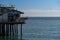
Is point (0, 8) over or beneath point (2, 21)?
over

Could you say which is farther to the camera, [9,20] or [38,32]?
[38,32]

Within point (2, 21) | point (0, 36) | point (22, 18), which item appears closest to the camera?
point (22, 18)

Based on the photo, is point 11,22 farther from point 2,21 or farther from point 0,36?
point 0,36

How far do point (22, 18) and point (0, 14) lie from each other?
6.86 ft

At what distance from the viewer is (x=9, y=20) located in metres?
15.8

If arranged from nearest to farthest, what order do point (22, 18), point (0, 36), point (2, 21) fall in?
point (22, 18)
point (2, 21)
point (0, 36)

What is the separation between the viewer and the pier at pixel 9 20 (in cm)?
1542

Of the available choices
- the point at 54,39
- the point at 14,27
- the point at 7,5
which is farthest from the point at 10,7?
the point at 54,39

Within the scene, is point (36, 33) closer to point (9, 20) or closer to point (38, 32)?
point (38, 32)

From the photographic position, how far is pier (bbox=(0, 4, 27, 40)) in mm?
15422

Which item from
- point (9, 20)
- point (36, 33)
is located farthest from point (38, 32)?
point (9, 20)

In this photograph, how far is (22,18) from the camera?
49.6ft

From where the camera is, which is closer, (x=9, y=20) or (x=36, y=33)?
(x=9, y=20)

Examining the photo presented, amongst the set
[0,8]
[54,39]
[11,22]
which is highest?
[0,8]
